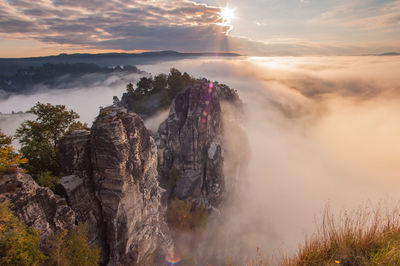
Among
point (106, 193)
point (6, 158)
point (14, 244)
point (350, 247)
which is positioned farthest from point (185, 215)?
point (350, 247)

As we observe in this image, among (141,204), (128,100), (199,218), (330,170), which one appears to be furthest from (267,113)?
(141,204)

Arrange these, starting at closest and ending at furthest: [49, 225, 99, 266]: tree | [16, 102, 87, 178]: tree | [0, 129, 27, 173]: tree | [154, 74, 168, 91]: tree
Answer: [0, 129, 27, 173]: tree
[49, 225, 99, 266]: tree
[16, 102, 87, 178]: tree
[154, 74, 168, 91]: tree

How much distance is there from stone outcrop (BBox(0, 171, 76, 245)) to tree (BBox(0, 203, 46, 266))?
1.35 meters

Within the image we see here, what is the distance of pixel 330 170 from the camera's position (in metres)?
159

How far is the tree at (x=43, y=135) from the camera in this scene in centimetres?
1764

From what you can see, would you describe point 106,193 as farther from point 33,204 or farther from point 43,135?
point 43,135


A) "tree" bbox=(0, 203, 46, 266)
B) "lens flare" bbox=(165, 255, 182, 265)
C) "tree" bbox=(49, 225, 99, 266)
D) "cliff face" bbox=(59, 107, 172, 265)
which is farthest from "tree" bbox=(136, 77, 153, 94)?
"tree" bbox=(0, 203, 46, 266)

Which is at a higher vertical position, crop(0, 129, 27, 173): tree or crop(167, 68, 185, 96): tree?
crop(167, 68, 185, 96): tree

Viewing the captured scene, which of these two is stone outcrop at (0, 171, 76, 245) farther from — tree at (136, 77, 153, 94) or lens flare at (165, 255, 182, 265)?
tree at (136, 77, 153, 94)

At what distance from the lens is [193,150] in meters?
47.0

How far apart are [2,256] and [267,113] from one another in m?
195

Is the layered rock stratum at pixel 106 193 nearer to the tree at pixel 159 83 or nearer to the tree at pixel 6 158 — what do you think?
the tree at pixel 6 158

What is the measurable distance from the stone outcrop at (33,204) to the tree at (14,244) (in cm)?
135

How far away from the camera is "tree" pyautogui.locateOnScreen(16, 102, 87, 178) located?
695 inches
